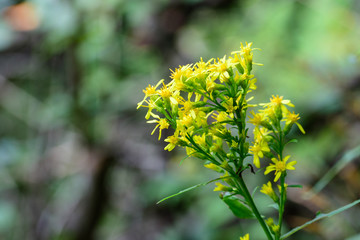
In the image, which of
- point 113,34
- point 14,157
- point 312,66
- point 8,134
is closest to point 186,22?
point 113,34

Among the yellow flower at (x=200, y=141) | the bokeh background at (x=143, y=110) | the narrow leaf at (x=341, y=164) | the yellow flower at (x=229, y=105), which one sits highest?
the yellow flower at (x=229, y=105)

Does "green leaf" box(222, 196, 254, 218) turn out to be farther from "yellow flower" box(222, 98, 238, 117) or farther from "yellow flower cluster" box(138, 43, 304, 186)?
"yellow flower" box(222, 98, 238, 117)

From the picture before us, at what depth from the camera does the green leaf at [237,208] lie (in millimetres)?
A: 884

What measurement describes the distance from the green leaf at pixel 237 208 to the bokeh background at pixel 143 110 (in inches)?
51.5

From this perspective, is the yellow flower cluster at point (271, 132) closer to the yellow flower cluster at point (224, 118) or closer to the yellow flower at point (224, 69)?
the yellow flower cluster at point (224, 118)

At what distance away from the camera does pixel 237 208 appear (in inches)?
35.0

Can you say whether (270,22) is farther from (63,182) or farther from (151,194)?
(63,182)

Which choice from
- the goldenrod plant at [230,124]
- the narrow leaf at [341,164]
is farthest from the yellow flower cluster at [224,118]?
the narrow leaf at [341,164]

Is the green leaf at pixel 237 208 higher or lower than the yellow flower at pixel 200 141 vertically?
lower

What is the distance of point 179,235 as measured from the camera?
2.70 m

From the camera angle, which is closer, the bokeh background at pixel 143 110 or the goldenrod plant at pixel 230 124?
the goldenrod plant at pixel 230 124

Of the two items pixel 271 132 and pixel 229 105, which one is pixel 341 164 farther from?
pixel 229 105

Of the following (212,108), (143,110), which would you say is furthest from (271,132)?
(143,110)

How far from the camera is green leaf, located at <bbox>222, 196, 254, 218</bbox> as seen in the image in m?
0.88
